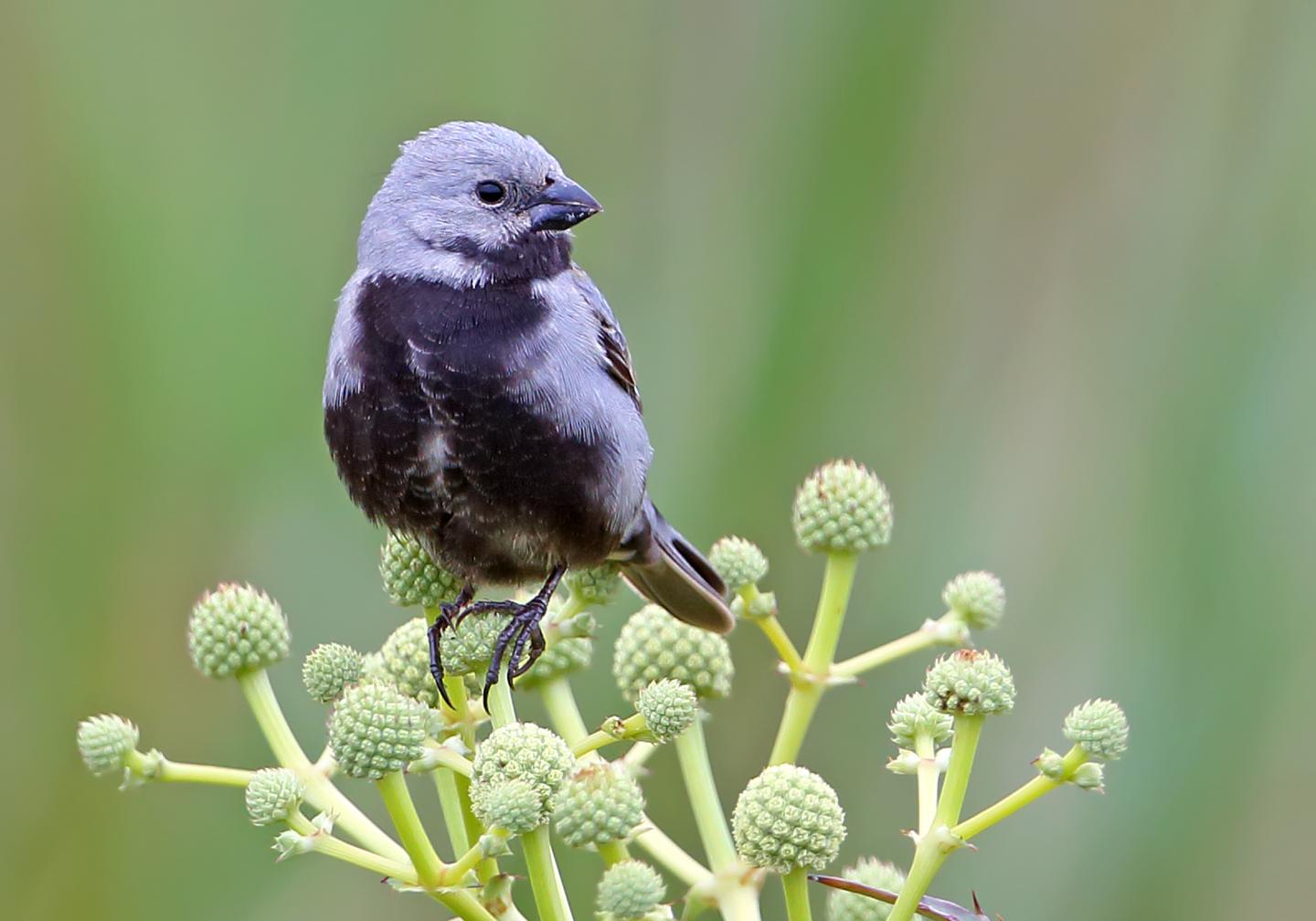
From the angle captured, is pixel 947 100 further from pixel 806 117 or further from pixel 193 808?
pixel 193 808

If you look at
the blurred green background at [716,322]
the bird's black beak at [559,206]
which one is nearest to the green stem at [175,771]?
the blurred green background at [716,322]

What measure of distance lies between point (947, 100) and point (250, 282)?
1471mm

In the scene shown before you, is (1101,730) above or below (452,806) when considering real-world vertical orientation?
above

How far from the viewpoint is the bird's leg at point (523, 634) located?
6.61 ft

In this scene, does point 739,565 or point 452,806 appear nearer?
point 452,806

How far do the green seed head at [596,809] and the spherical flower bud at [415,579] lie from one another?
629 mm

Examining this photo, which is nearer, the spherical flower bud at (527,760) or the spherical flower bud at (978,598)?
the spherical flower bud at (527,760)

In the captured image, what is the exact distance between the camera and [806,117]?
3.20 m

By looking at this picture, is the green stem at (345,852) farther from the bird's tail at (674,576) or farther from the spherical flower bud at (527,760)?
the bird's tail at (674,576)

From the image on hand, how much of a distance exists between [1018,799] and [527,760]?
0.54m

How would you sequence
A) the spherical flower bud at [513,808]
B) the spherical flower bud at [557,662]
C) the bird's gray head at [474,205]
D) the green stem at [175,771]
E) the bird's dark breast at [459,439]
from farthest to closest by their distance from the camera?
the bird's gray head at [474,205]
the bird's dark breast at [459,439]
the spherical flower bud at [557,662]
the green stem at [175,771]
the spherical flower bud at [513,808]

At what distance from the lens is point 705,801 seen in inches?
80.5

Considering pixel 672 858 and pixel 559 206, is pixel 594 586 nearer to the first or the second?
pixel 672 858

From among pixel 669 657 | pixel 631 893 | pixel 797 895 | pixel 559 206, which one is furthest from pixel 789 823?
pixel 559 206
